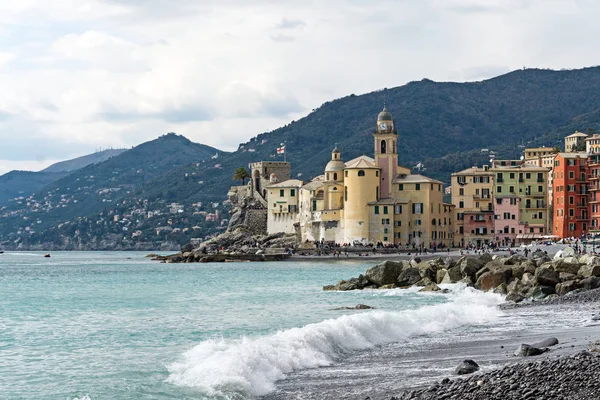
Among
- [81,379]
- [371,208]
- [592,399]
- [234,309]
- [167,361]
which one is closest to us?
[592,399]

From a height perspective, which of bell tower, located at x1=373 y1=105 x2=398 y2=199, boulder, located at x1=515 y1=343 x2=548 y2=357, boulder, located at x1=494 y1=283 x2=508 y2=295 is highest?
bell tower, located at x1=373 y1=105 x2=398 y2=199

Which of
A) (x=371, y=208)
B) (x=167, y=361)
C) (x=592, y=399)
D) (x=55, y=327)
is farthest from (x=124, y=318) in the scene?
(x=371, y=208)

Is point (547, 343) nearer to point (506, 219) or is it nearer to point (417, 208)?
point (417, 208)

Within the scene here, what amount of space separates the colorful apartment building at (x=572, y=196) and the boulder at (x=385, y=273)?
47.0 metres

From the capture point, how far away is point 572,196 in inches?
3693

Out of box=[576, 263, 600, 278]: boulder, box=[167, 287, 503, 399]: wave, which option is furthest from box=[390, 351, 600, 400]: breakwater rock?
box=[576, 263, 600, 278]: boulder

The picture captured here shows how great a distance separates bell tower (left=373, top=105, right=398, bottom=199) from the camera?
10181 centimetres

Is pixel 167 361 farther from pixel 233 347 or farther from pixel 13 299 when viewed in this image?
pixel 13 299

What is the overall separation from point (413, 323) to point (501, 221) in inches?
2975

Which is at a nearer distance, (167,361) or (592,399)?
(592,399)

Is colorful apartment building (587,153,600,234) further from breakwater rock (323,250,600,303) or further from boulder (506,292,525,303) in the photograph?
boulder (506,292,525,303)

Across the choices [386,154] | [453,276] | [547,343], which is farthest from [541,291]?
[386,154]

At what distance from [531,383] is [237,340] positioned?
1132 centimetres

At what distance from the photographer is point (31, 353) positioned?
79.0 ft
